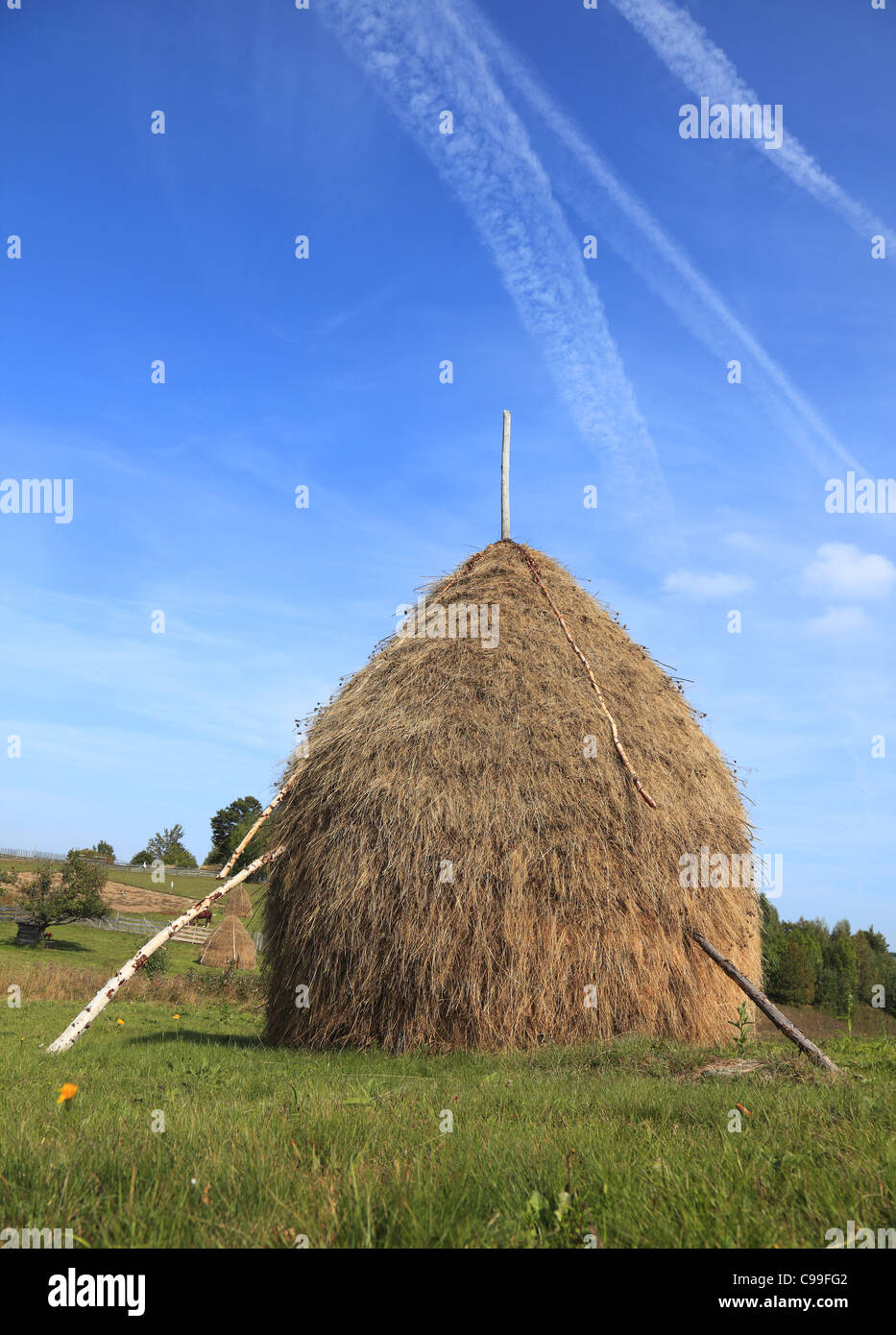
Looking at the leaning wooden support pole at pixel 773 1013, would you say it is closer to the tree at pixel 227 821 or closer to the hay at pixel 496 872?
the hay at pixel 496 872

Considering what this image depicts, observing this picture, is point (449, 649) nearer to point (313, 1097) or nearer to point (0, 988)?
point (313, 1097)

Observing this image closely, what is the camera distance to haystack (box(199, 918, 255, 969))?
39531 mm

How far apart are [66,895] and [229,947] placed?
8167mm

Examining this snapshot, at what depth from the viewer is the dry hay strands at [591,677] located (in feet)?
35.8

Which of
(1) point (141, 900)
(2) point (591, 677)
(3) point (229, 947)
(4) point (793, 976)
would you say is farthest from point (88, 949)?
(2) point (591, 677)

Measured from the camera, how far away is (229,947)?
131 feet

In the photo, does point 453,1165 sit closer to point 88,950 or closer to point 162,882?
point 88,950

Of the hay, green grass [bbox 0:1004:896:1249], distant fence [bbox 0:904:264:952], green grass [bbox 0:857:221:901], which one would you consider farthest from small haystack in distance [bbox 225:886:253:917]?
green grass [bbox 0:1004:896:1249]

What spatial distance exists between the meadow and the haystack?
34.8m

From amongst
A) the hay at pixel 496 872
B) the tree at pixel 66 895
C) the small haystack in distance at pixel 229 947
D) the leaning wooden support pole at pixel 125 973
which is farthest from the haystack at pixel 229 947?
the leaning wooden support pole at pixel 125 973

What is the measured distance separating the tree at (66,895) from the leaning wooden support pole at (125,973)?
1261 inches
